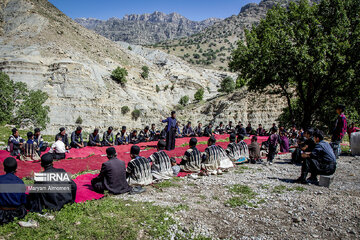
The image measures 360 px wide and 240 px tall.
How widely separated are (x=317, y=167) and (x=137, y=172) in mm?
5025

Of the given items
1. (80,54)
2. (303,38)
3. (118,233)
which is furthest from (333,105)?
(80,54)

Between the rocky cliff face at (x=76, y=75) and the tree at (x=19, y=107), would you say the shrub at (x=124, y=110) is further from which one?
the tree at (x=19, y=107)

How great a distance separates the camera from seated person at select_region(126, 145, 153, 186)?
604 centimetres

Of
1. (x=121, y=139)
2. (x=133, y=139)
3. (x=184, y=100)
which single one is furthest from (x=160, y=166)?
(x=184, y=100)

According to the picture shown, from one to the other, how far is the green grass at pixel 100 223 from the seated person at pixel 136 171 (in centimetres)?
132

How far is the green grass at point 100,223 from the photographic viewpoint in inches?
139

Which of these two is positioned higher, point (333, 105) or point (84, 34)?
point (84, 34)

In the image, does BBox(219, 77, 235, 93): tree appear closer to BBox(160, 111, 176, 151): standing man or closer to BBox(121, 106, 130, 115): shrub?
BBox(121, 106, 130, 115): shrub

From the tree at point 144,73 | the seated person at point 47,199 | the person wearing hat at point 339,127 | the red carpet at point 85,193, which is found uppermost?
the tree at point 144,73

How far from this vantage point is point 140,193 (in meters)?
5.74

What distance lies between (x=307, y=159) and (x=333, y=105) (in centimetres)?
1495

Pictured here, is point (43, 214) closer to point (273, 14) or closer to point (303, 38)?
point (303, 38)

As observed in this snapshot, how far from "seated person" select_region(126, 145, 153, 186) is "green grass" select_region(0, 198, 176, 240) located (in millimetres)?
1321

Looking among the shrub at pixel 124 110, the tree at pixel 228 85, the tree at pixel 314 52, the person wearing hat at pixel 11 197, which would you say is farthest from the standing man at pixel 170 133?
the tree at pixel 228 85
